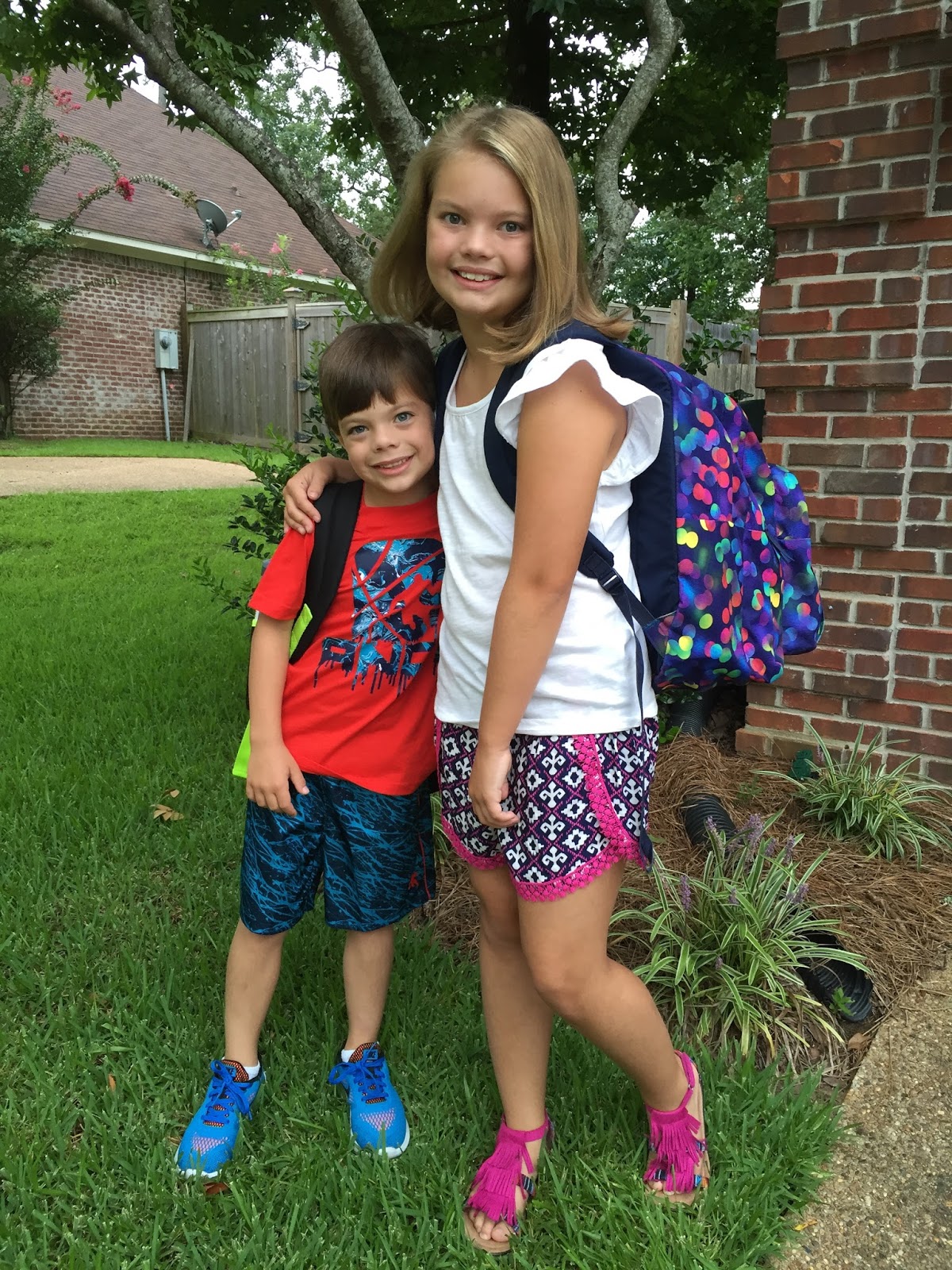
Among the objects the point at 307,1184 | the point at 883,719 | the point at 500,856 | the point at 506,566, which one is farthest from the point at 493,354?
the point at 883,719

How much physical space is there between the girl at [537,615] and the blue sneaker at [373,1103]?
218 mm

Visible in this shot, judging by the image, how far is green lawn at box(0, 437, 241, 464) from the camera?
39.8 ft

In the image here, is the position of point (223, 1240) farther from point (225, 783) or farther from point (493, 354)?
point (225, 783)

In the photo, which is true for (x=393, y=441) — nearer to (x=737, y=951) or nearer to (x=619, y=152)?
(x=737, y=951)

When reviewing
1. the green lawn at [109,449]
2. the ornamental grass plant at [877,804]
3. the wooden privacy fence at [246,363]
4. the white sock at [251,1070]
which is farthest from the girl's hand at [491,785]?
the wooden privacy fence at [246,363]

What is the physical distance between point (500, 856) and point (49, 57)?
181 inches

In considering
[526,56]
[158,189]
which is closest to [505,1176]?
[526,56]

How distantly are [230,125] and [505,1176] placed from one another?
9.49 feet

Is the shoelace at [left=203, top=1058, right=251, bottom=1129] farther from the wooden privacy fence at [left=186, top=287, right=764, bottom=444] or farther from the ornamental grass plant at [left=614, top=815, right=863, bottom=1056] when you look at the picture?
the wooden privacy fence at [left=186, top=287, right=764, bottom=444]

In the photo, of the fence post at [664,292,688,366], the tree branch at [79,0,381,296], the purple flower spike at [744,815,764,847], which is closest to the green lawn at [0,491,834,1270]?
the purple flower spike at [744,815,764,847]

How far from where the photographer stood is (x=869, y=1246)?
165cm

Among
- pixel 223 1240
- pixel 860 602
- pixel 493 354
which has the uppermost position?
pixel 493 354

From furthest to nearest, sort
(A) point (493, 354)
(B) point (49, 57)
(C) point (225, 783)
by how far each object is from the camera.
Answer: (B) point (49, 57) → (C) point (225, 783) → (A) point (493, 354)

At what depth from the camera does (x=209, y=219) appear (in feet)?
54.5
